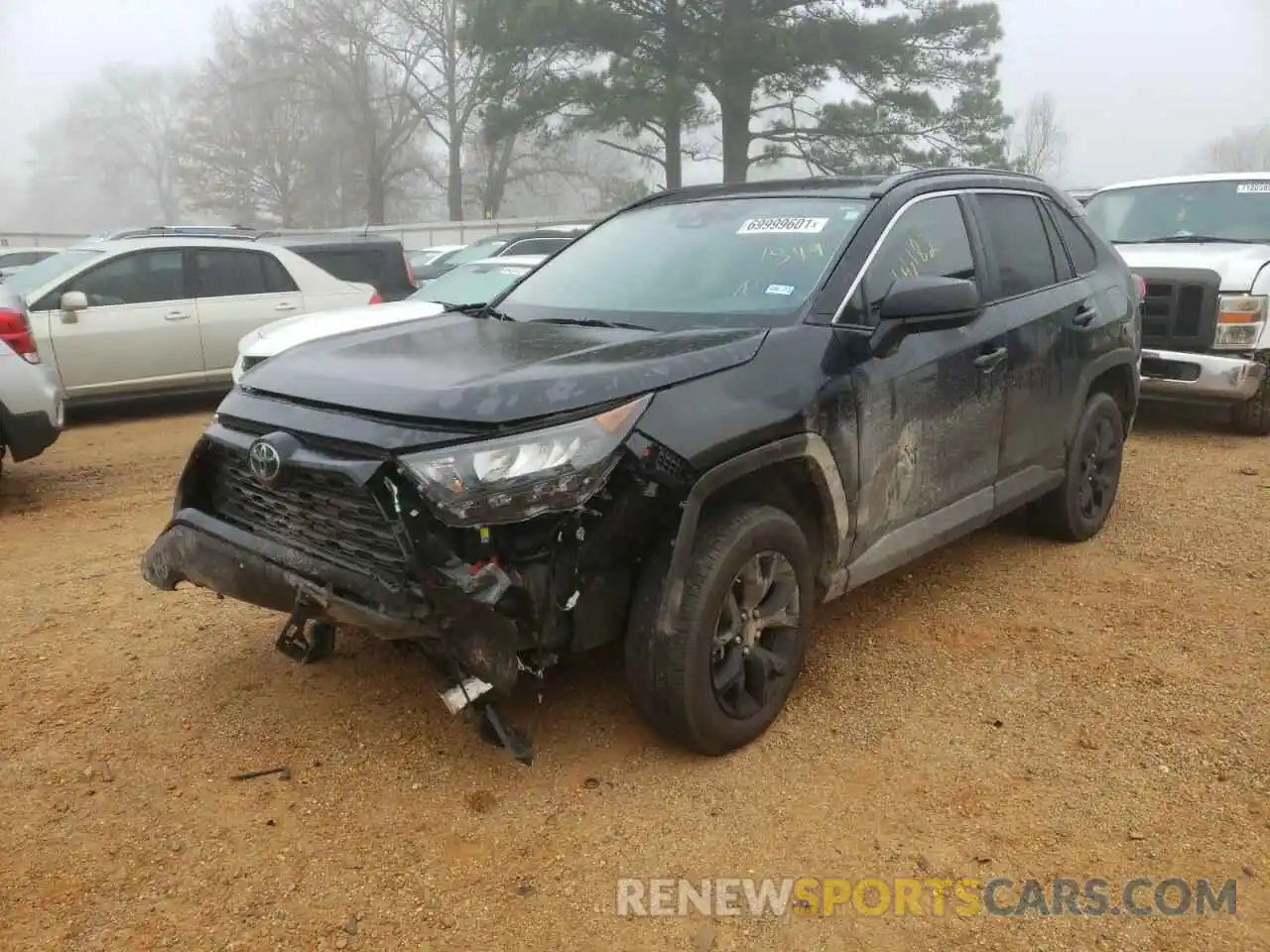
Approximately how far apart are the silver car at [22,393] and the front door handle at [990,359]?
530 centimetres

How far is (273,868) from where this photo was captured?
2.62 meters

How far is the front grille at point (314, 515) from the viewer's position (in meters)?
2.72

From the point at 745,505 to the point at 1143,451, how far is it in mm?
5194

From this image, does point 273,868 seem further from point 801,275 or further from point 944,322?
point 944,322

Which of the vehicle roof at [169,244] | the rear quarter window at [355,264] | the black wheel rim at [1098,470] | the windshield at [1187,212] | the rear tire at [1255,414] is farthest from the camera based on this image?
the rear quarter window at [355,264]

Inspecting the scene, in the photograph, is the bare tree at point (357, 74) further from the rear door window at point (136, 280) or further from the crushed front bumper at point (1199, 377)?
the crushed front bumper at point (1199, 377)

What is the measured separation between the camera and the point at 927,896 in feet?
8.23

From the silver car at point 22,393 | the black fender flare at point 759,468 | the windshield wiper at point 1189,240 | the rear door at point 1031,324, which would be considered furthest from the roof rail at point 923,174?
the silver car at point 22,393

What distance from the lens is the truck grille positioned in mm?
7188

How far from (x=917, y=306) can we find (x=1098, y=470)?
2.30 m

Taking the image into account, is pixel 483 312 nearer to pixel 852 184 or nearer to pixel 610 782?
pixel 852 184

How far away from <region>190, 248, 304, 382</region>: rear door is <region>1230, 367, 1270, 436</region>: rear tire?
313 inches

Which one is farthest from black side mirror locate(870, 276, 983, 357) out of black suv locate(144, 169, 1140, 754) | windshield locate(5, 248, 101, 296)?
windshield locate(5, 248, 101, 296)

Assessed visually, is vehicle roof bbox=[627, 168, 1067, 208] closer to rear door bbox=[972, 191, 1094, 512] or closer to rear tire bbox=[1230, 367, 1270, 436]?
rear door bbox=[972, 191, 1094, 512]
